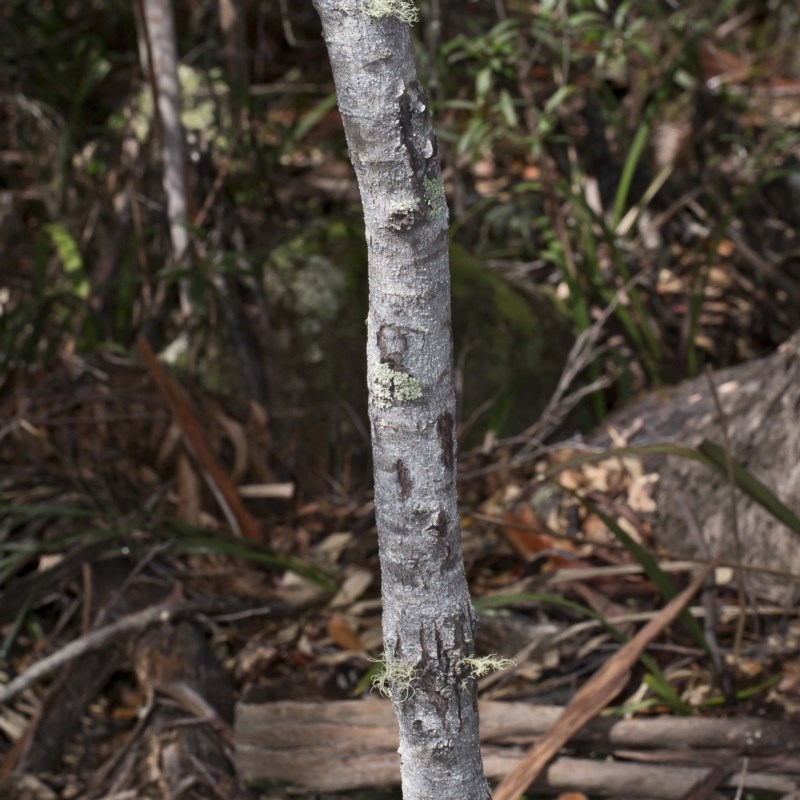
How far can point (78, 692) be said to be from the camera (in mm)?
2322

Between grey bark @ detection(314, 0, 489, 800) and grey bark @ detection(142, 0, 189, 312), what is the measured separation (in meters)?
1.96

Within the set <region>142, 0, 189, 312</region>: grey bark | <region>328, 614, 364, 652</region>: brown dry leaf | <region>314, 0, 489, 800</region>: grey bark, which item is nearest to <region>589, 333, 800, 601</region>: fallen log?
<region>328, 614, 364, 652</region>: brown dry leaf

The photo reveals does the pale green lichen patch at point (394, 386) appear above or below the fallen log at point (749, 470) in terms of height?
above

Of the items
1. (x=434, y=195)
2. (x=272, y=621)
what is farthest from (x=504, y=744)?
(x=434, y=195)

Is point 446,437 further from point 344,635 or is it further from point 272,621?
point 272,621

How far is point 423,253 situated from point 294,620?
164cm

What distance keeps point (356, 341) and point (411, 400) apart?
6.79 ft

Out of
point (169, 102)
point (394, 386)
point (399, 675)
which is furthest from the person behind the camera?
point (169, 102)

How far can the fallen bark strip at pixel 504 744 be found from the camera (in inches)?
72.5

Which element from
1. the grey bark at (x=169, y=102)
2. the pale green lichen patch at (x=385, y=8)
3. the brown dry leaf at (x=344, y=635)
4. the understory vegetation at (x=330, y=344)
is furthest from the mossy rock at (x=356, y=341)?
the pale green lichen patch at (x=385, y=8)

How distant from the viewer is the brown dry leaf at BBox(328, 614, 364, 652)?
7.77ft

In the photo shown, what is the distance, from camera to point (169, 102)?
3.02m

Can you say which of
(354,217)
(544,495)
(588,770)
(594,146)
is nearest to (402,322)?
(588,770)

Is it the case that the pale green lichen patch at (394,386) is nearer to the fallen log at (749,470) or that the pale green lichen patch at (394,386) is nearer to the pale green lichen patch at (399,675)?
the pale green lichen patch at (399,675)
